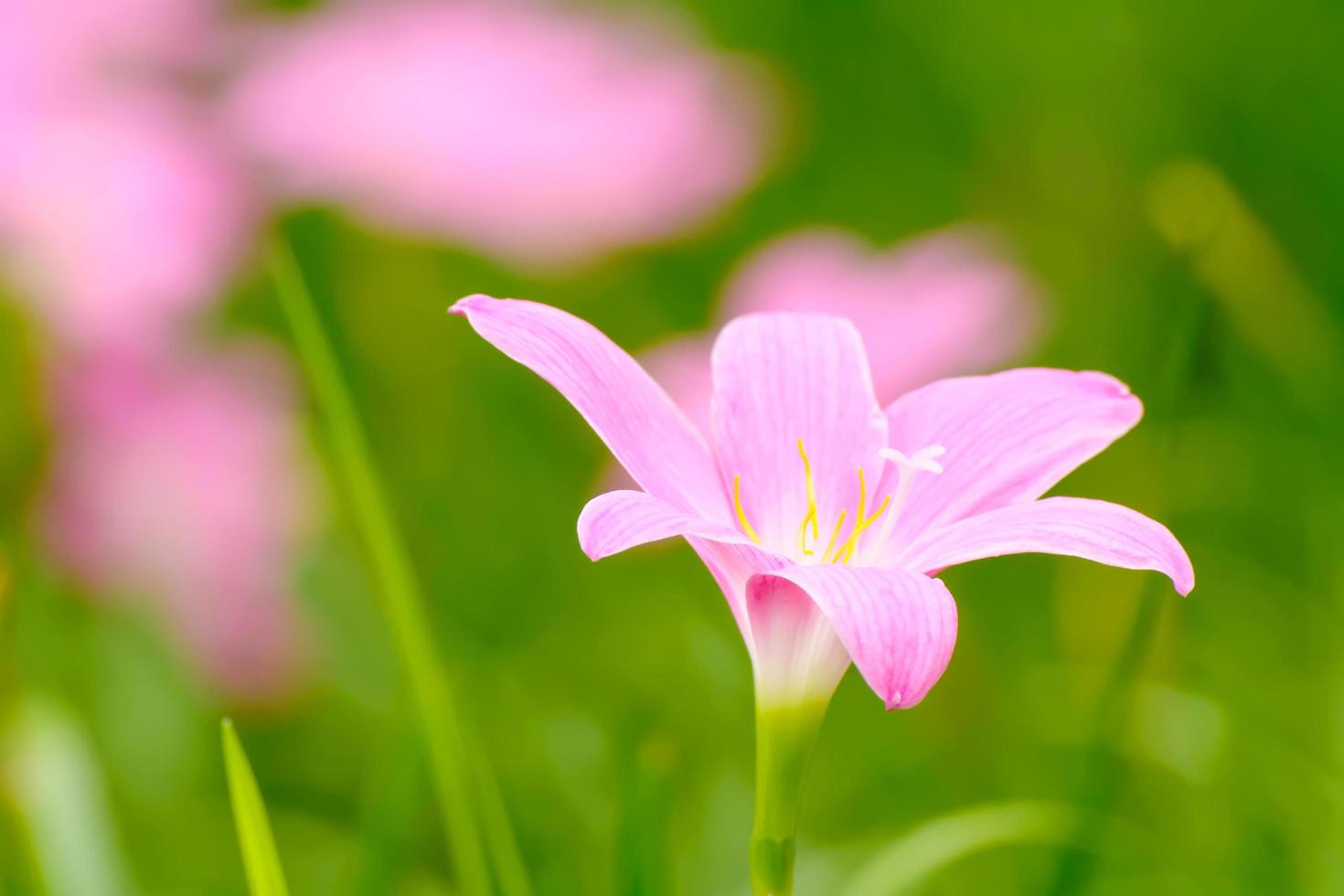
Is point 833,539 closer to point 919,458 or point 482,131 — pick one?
point 919,458

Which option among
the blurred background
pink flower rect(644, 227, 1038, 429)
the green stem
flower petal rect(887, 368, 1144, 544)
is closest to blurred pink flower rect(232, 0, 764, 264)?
the blurred background

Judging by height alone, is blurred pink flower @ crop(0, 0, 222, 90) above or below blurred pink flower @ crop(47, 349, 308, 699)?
above

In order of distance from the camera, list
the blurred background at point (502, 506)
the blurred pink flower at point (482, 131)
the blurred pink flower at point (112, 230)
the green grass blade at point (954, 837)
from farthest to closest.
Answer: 1. the blurred pink flower at point (482, 131)
2. the blurred pink flower at point (112, 230)
3. the blurred background at point (502, 506)
4. the green grass blade at point (954, 837)

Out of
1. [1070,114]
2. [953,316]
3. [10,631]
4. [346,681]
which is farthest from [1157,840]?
[1070,114]

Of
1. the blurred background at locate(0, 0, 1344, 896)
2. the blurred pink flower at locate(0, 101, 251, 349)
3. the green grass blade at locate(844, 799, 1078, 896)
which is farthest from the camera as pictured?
the blurred pink flower at locate(0, 101, 251, 349)

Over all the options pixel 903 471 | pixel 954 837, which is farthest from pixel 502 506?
pixel 903 471

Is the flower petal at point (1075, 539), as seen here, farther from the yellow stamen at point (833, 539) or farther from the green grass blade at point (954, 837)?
the green grass blade at point (954, 837)

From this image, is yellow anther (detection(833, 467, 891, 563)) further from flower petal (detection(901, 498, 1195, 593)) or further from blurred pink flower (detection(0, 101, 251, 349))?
blurred pink flower (detection(0, 101, 251, 349))

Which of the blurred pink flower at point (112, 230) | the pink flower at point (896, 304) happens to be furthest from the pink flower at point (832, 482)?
the blurred pink flower at point (112, 230)

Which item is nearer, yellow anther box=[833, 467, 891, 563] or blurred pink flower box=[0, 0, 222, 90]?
yellow anther box=[833, 467, 891, 563]
